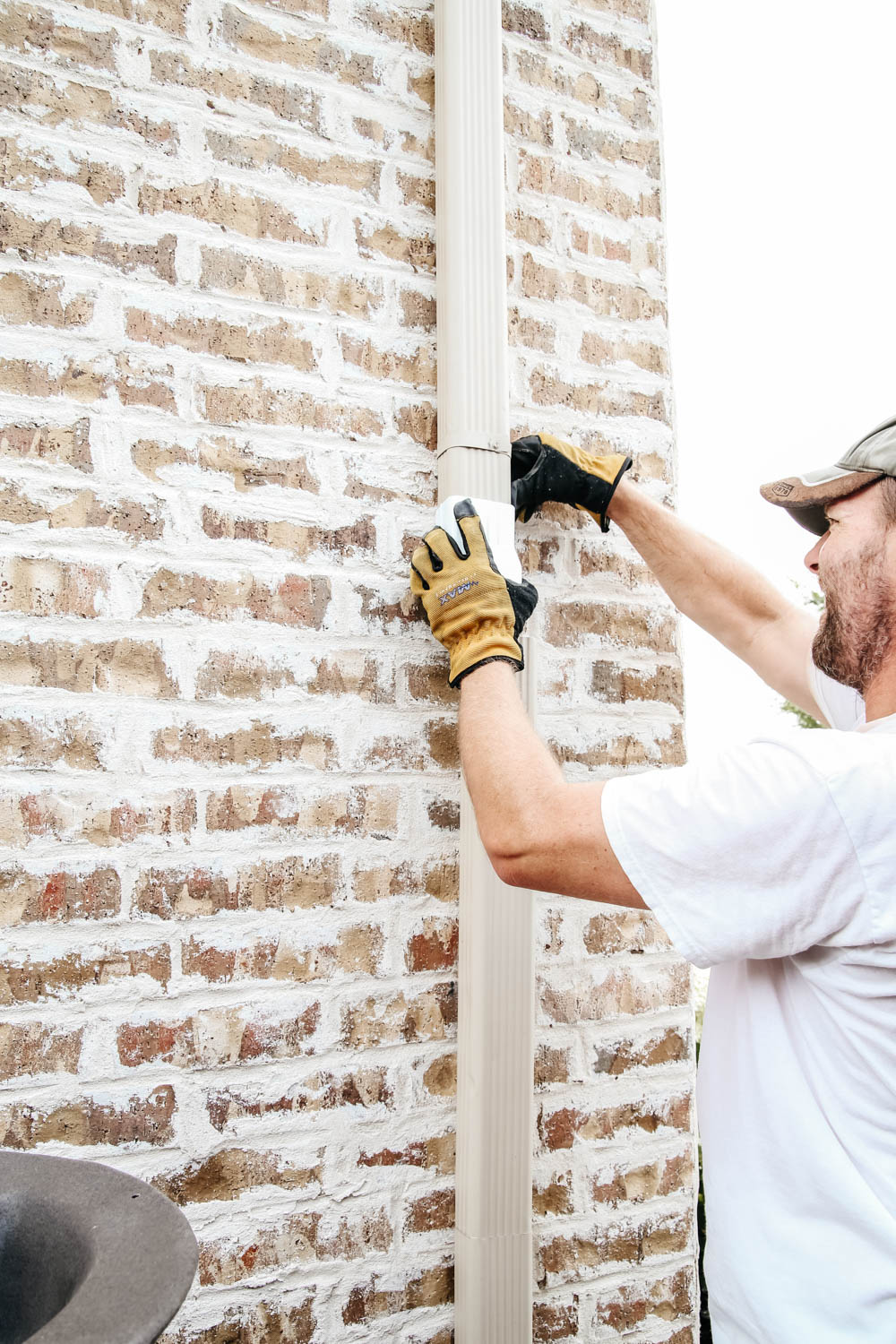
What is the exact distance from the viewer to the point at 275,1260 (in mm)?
1333

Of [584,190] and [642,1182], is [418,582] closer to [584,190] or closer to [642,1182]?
[584,190]

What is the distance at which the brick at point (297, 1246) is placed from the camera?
1.30m

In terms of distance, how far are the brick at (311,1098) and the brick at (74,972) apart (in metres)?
0.20

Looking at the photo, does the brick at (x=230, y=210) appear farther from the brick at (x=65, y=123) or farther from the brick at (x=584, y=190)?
the brick at (x=584, y=190)

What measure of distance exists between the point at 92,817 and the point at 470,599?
2.05 ft

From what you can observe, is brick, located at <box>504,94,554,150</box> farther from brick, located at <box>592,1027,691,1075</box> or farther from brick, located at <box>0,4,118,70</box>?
brick, located at <box>592,1027,691,1075</box>

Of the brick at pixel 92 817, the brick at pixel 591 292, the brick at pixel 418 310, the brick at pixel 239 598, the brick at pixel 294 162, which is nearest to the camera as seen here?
the brick at pixel 92 817

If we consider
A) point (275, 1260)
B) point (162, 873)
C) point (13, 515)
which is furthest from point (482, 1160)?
point (13, 515)

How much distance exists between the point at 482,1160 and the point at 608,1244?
358mm

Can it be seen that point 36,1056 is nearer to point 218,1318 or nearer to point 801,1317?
point 218,1318

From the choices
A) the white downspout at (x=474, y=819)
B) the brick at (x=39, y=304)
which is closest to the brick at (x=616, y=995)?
the white downspout at (x=474, y=819)

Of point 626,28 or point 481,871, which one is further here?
point 626,28

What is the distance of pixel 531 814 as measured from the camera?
1.15m

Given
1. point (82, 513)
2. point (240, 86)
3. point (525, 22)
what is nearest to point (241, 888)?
point (82, 513)
